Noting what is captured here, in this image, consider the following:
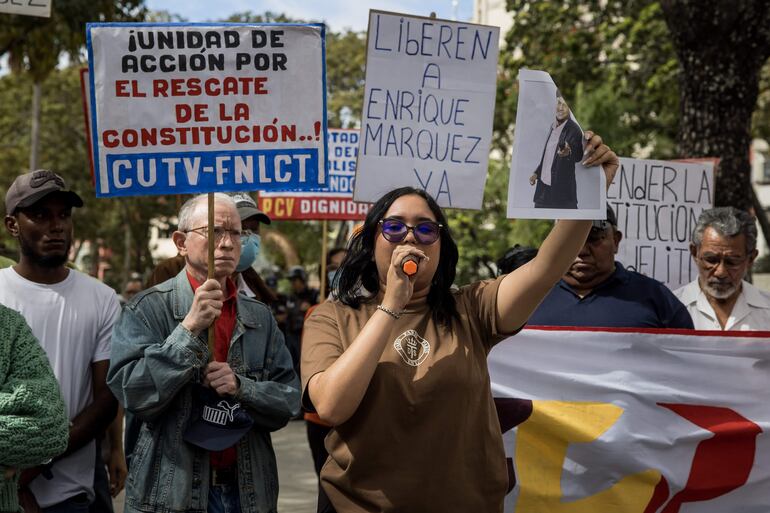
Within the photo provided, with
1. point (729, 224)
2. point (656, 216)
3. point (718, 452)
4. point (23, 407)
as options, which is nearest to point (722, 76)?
point (656, 216)

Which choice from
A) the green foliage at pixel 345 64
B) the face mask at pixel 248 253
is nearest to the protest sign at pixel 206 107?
the face mask at pixel 248 253

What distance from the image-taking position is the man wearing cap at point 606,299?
4781mm

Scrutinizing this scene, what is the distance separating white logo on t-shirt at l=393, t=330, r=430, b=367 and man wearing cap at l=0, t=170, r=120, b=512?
157 centimetres

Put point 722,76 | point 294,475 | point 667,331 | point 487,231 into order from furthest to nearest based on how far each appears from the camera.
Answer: point 487,231
point 294,475
point 722,76
point 667,331

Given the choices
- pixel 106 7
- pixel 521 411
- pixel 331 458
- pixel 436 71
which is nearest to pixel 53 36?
pixel 106 7

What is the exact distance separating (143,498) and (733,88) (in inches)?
250

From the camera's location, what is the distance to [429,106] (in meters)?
5.03

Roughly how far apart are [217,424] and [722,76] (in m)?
6.12

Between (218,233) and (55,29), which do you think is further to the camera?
(55,29)

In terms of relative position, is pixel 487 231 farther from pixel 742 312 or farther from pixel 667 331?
pixel 667 331

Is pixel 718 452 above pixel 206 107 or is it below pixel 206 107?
below

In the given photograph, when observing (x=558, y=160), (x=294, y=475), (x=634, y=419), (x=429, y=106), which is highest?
(x=429, y=106)

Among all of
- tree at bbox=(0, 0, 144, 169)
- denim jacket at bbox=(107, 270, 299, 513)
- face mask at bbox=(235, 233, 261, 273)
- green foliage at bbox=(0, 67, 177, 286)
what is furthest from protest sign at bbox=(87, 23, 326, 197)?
green foliage at bbox=(0, 67, 177, 286)

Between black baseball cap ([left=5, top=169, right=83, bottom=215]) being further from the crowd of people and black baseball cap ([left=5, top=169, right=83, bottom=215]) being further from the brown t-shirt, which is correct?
the brown t-shirt
